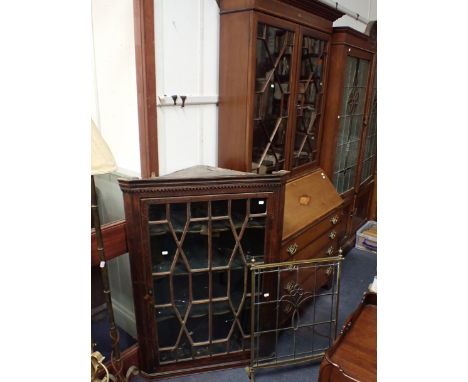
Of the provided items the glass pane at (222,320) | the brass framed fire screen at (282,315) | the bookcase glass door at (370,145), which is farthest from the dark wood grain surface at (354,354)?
the bookcase glass door at (370,145)

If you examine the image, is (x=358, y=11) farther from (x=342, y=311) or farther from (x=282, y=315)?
(x=282, y=315)

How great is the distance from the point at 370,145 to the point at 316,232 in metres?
1.62

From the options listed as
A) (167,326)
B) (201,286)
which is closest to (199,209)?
(201,286)

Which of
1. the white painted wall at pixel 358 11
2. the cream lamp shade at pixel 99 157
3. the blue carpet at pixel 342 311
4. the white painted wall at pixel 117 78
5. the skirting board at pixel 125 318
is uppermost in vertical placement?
the white painted wall at pixel 358 11

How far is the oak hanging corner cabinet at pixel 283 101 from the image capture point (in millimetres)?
1778

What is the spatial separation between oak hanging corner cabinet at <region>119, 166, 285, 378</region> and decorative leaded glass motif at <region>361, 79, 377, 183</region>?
1956mm

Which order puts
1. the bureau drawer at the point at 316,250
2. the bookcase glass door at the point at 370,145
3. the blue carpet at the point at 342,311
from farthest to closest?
the bookcase glass door at the point at 370,145 → the bureau drawer at the point at 316,250 → the blue carpet at the point at 342,311

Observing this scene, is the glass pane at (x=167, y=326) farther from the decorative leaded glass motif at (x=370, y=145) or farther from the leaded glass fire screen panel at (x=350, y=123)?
the decorative leaded glass motif at (x=370, y=145)

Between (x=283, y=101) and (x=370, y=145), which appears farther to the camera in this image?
(x=370, y=145)

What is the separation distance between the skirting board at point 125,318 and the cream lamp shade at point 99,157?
130 centimetres

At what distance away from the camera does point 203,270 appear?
5.61 ft

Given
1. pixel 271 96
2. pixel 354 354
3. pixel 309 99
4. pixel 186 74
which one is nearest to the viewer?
pixel 354 354
